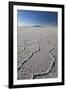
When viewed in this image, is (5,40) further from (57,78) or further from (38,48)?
(57,78)

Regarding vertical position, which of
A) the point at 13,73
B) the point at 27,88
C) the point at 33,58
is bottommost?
the point at 27,88

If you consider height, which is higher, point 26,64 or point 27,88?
point 26,64

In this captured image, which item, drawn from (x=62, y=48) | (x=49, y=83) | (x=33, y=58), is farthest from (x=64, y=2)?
(x=49, y=83)

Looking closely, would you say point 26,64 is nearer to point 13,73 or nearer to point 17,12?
point 13,73

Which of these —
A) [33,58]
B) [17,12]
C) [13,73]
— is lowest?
[13,73]

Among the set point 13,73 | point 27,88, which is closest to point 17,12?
point 13,73

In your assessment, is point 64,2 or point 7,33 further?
point 64,2
